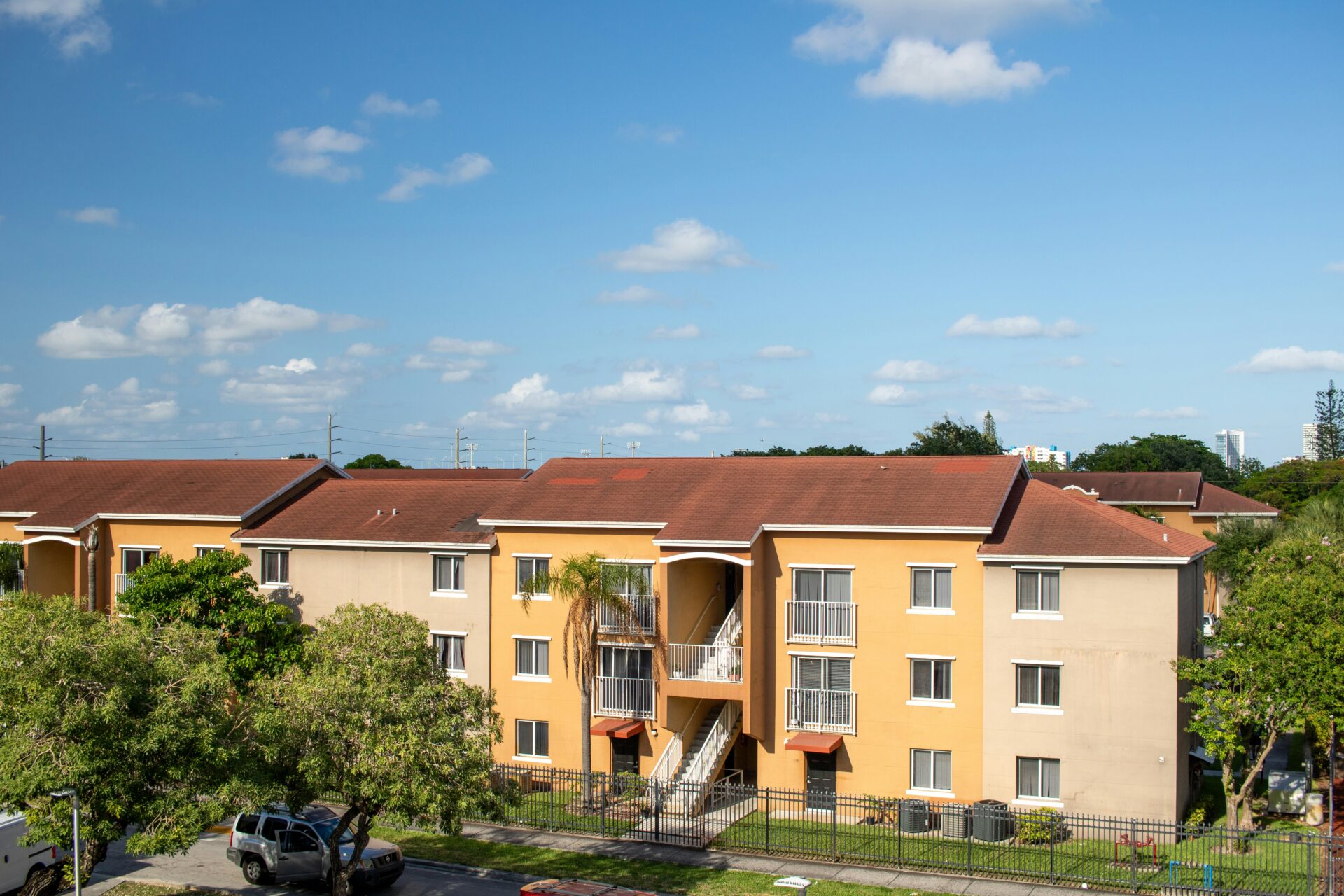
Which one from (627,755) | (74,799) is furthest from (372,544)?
(74,799)

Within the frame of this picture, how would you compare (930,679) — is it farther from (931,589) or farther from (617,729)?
(617,729)

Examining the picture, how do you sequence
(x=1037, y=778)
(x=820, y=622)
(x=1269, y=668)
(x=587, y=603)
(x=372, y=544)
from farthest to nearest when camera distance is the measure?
(x=372, y=544), (x=587, y=603), (x=820, y=622), (x=1037, y=778), (x=1269, y=668)

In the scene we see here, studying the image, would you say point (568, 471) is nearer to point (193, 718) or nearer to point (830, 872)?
point (830, 872)

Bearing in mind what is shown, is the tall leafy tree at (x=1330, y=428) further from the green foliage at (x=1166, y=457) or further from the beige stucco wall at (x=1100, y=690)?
the beige stucco wall at (x=1100, y=690)

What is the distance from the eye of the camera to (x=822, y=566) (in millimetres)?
31891

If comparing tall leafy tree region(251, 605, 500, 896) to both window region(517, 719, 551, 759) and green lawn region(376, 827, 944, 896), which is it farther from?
window region(517, 719, 551, 759)

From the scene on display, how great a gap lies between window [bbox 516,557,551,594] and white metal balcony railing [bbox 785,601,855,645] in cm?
781

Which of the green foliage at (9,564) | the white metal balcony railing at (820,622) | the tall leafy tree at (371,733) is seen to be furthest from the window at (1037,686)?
the green foliage at (9,564)

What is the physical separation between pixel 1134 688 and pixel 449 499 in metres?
23.1

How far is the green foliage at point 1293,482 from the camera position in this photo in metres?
98.2

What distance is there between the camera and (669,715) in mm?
32125

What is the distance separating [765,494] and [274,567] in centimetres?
1752

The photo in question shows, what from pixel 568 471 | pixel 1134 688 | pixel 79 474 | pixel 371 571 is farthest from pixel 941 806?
pixel 79 474

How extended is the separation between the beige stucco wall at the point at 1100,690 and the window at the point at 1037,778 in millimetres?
195
